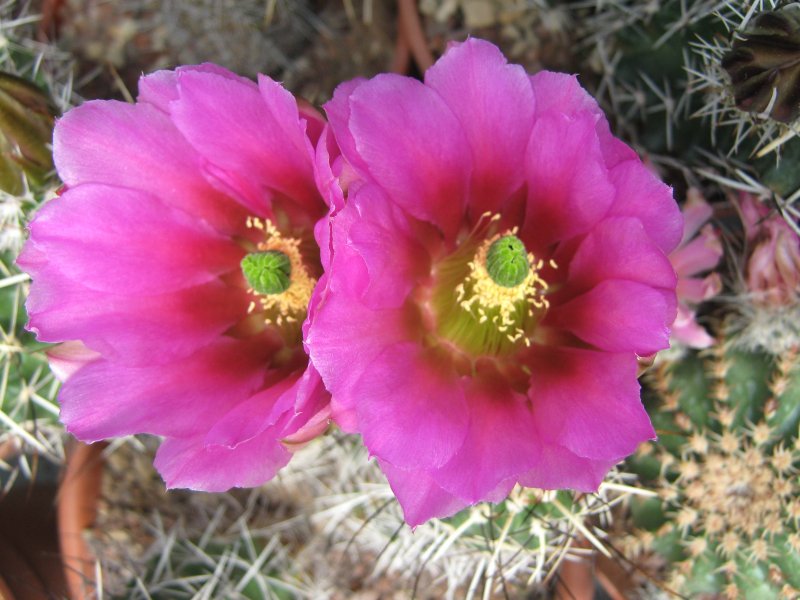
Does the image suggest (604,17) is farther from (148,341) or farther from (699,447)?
(148,341)

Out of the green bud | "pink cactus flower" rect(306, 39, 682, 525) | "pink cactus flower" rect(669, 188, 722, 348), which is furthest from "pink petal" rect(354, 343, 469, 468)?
the green bud

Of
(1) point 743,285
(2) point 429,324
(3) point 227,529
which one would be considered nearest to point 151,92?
(2) point 429,324

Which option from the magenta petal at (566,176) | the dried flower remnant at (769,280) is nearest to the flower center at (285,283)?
the magenta petal at (566,176)

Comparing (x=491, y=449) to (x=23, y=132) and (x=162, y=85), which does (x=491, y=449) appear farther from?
(x=23, y=132)

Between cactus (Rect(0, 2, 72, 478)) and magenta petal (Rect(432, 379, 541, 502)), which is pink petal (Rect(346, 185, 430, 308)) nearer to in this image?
magenta petal (Rect(432, 379, 541, 502))

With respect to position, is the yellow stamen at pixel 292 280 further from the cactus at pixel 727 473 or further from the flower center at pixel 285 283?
the cactus at pixel 727 473
